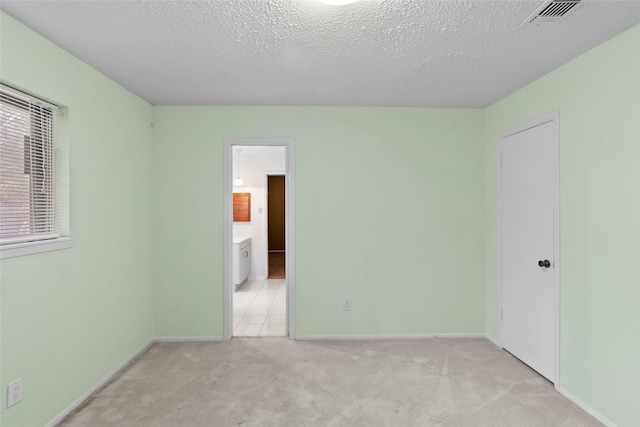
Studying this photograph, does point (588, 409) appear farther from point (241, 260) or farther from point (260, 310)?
point (241, 260)

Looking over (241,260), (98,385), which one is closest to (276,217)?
(241,260)

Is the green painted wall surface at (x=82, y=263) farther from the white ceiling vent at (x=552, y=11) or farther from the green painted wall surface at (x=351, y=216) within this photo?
the white ceiling vent at (x=552, y=11)

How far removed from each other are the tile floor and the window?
6.97ft

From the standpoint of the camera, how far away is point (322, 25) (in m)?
1.89

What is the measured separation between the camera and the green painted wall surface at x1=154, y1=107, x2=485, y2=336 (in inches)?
134

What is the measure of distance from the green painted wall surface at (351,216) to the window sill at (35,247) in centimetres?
122

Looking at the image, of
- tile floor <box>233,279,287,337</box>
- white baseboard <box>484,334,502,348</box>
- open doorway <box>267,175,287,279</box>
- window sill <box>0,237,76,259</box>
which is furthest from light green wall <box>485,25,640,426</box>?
open doorway <box>267,175,287,279</box>

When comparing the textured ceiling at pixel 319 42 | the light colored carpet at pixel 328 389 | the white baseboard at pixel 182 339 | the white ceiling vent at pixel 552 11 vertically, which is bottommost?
the light colored carpet at pixel 328 389

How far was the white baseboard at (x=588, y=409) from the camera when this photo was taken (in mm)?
2086

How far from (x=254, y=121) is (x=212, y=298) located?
6.16 ft

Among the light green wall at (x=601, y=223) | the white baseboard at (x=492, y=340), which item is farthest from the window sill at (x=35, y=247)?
the white baseboard at (x=492, y=340)

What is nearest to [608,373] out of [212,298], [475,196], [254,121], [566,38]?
[475,196]

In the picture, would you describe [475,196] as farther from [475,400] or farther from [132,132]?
[132,132]

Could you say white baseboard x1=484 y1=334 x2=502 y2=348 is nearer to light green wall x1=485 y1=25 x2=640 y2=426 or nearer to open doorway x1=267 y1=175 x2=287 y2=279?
light green wall x1=485 y1=25 x2=640 y2=426
